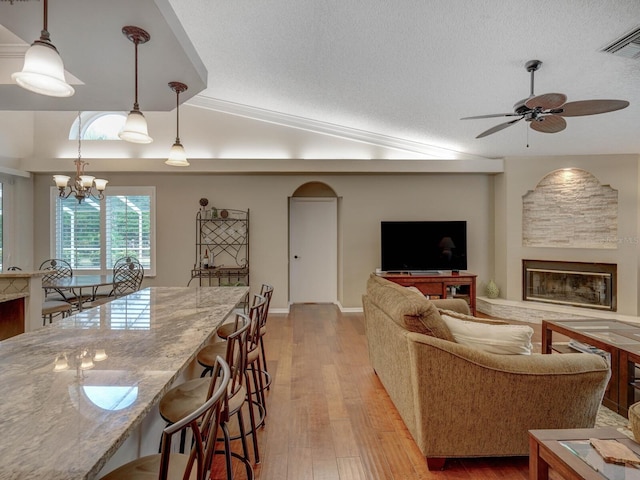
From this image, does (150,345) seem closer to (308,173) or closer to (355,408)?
(355,408)

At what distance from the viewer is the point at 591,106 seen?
279cm

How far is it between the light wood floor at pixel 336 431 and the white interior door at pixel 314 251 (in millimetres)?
2875

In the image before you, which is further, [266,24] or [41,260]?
[41,260]

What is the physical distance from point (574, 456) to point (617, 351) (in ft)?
5.87

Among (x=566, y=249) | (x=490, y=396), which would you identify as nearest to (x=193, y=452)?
(x=490, y=396)

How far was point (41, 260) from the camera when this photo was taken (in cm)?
579

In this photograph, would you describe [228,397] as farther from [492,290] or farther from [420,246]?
[492,290]

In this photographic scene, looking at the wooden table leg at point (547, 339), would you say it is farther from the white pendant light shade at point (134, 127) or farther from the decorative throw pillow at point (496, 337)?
the white pendant light shade at point (134, 127)

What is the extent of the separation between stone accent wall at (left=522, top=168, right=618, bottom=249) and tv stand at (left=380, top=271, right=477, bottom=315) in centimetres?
129

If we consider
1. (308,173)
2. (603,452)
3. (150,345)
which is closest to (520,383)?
(603,452)

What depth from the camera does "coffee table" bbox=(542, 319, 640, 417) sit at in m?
2.58

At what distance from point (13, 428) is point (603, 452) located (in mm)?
2005

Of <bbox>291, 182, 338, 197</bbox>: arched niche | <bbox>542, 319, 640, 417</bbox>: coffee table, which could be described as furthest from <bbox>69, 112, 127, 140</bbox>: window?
<bbox>542, 319, 640, 417</bbox>: coffee table

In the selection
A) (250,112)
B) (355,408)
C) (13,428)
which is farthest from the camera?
(250,112)
